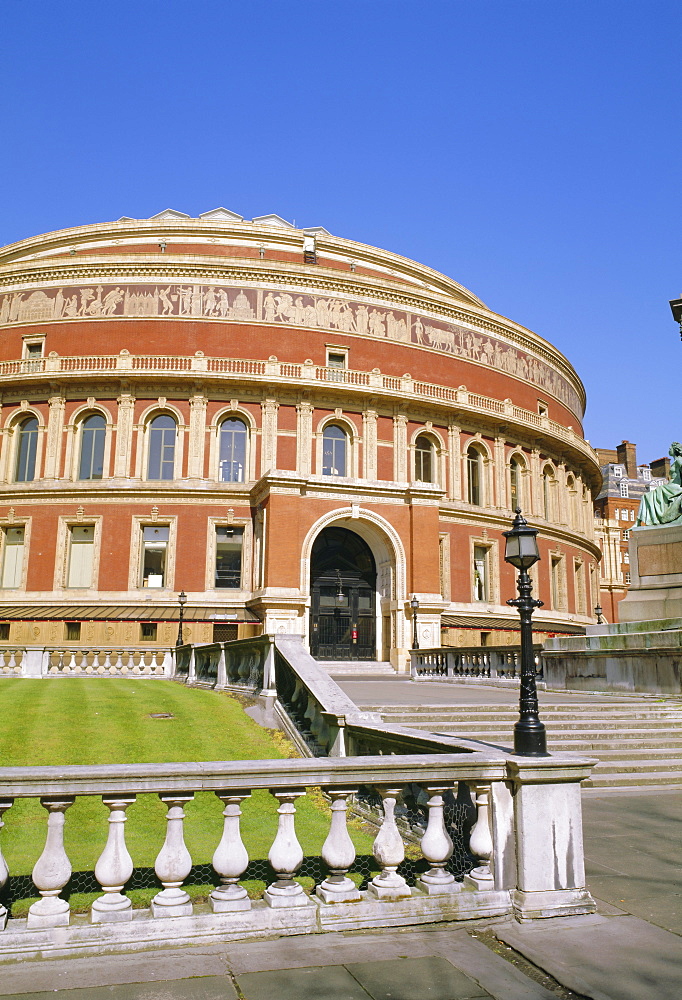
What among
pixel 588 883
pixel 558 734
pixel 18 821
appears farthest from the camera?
pixel 558 734

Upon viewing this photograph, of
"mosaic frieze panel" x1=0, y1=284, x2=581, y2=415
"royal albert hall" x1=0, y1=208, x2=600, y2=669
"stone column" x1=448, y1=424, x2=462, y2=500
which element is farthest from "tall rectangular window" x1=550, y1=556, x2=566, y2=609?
"mosaic frieze panel" x1=0, y1=284, x2=581, y2=415

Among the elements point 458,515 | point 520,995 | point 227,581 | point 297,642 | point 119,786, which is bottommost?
point 520,995

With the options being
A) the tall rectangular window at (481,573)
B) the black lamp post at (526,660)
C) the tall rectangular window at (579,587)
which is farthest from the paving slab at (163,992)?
the tall rectangular window at (579,587)

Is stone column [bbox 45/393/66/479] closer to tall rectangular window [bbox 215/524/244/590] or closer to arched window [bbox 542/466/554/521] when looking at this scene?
tall rectangular window [bbox 215/524/244/590]

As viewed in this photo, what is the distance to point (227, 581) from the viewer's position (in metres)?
33.6

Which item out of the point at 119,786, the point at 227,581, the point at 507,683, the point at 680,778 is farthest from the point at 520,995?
the point at 227,581

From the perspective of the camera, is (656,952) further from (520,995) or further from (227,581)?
(227,581)

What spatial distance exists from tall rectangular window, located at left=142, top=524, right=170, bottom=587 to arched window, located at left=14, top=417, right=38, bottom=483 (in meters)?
6.15

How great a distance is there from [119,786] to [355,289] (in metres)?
34.7

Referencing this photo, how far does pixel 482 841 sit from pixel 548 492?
39.3 meters

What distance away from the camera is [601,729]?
1335 centimetres

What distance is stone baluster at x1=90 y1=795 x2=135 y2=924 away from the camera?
486 cm

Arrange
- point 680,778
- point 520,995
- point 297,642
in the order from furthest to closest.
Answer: point 297,642
point 680,778
point 520,995

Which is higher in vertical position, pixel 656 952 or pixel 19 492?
pixel 19 492
